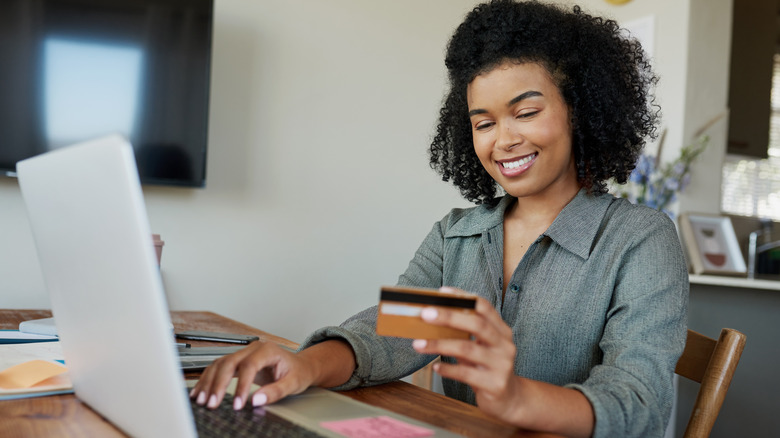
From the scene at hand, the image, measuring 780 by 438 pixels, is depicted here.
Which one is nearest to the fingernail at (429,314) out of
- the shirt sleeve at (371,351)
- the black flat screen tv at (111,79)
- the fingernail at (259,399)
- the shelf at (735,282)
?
the fingernail at (259,399)

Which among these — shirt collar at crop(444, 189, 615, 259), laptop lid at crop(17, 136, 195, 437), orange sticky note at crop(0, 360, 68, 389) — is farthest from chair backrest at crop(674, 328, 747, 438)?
orange sticky note at crop(0, 360, 68, 389)

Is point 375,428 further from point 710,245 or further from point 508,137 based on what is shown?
point 710,245

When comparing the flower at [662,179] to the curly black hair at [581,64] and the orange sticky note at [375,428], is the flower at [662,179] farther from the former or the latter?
the orange sticky note at [375,428]

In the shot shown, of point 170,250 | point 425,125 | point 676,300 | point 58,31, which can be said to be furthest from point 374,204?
point 676,300

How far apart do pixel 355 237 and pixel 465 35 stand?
4.62 ft

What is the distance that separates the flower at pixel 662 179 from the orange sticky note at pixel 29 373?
7.41ft

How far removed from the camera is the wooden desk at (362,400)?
694mm

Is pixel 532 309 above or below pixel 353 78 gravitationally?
below

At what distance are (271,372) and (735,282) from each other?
6.65 feet

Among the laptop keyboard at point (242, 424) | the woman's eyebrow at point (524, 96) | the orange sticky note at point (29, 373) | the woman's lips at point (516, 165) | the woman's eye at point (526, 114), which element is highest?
the woman's eyebrow at point (524, 96)

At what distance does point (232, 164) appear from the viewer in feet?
7.64

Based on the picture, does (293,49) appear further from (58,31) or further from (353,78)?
(58,31)

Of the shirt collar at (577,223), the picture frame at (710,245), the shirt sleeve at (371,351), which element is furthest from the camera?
the picture frame at (710,245)

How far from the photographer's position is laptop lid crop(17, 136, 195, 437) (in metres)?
0.51
